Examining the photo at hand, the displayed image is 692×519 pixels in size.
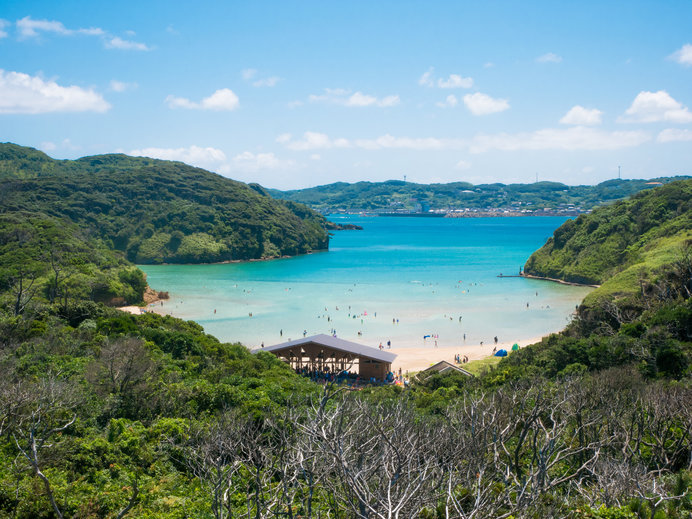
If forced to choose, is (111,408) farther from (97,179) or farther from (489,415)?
(97,179)

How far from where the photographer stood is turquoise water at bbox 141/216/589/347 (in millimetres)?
38375

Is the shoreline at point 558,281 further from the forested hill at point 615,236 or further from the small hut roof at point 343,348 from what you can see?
the small hut roof at point 343,348

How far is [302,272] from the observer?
70.9 meters

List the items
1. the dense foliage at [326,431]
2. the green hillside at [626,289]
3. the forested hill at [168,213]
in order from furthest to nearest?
the forested hill at [168,213] < the green hillside at [626,289] < the dense foliage at [326,431]

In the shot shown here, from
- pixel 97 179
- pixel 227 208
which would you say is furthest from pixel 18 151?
pixel 227 208

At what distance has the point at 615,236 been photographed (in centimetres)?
5931

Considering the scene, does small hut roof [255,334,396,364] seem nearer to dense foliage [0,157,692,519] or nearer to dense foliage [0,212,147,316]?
dense foliage [0,157,692,519]

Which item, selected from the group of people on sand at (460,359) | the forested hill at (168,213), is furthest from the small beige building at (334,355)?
the forested hill at (168,213)

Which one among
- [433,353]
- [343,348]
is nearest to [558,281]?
[433,353]

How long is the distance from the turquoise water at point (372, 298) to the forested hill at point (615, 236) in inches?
135

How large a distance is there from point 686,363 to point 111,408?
54.0ft

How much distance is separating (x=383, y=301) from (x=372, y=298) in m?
1.86

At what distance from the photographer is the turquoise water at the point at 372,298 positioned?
38.4 meters

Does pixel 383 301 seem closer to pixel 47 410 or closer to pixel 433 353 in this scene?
pixel 433 353
